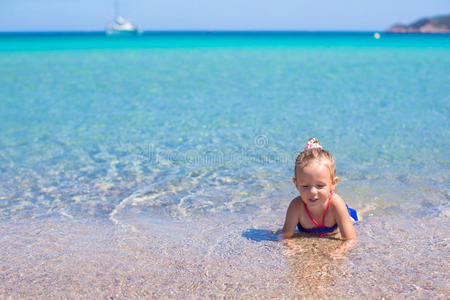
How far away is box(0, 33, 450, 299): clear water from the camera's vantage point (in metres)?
2.89

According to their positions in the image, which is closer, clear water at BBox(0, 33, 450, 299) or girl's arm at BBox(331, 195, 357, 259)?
clear water at BBox(0, 33, 450, 299)

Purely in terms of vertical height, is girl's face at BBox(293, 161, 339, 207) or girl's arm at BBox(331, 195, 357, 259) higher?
girl's face at BBox(293, 161, 339, 207)

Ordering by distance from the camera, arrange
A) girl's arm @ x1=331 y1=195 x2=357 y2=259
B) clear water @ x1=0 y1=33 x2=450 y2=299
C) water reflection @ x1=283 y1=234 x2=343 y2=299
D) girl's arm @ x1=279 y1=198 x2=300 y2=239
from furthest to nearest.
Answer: girl's arm @ x1=279 y1=198 x2=300 y2=239 < girl's arm @ x1=331 y1=195 x2=357 y2=259 < clear water @ x1=0 y1=33 x2=450 y2=299 < water reflection @ x1=283 y1=234 x2=343 y2=299

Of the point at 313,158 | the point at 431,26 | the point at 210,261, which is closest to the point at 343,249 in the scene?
the point at 313,158

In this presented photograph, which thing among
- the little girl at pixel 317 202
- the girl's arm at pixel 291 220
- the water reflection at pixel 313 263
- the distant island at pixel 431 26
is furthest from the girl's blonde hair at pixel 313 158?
→ the distant island at pixel 431 26

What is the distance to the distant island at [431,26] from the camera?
115 metres

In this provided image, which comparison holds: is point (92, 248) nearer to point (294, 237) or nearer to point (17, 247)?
point (17, 247)

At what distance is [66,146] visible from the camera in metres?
6.94

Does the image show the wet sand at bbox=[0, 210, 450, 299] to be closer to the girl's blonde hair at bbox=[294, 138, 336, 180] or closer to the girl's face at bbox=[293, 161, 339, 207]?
the girl's face at bbox=[293, 161, 339, 207]

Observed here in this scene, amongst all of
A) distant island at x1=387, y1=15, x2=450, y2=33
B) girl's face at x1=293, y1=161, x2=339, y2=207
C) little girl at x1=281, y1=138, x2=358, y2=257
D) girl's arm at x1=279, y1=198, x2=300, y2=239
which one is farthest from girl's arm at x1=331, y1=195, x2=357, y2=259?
distant island at x1=387, y1=15, x2=450, y2=33

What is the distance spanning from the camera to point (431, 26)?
118 meters

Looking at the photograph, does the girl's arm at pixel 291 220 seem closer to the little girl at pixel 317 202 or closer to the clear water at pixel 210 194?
the little girl at pixel 317 202

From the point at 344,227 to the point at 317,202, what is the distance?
365mm

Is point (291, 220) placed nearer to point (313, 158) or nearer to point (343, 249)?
point (343, 249)
